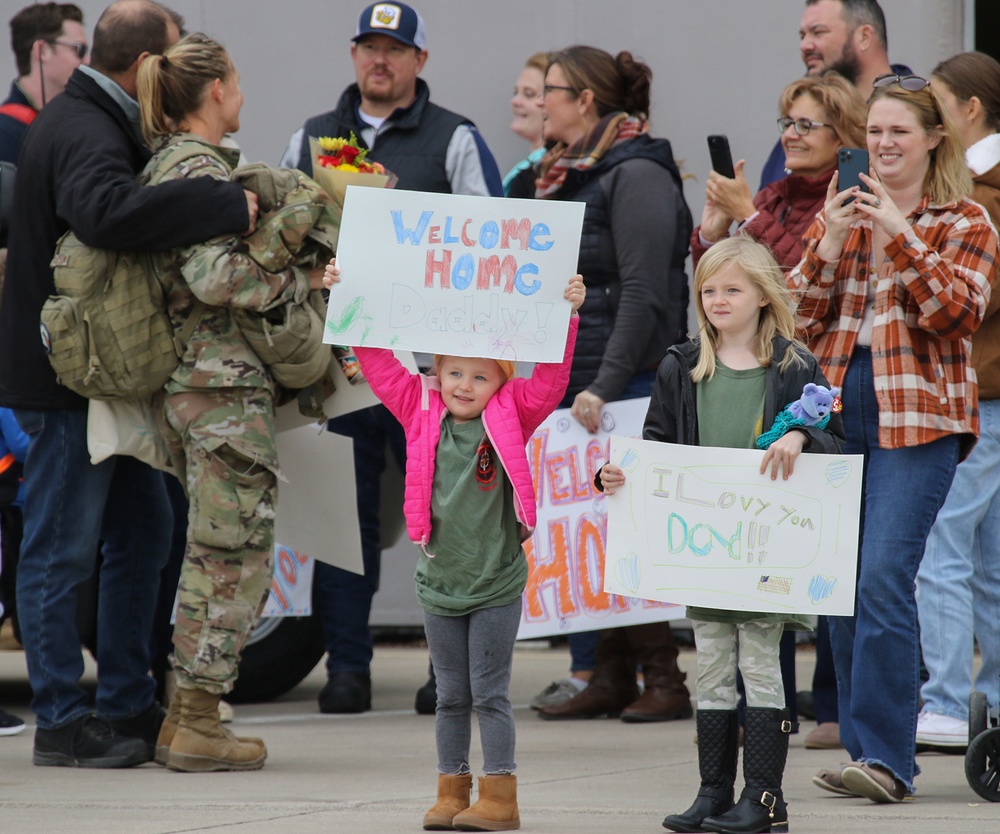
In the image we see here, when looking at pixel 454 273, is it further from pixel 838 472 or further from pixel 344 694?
pixel 344 694

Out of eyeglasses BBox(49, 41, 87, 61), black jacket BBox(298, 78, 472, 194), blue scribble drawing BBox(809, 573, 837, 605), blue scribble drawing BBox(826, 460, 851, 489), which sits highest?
eyeglasses BBox(49, 41, 87, 61)

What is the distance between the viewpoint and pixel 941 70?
232 inches

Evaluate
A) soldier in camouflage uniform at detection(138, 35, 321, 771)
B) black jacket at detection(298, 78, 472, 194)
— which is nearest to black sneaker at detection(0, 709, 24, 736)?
soldier in camouflage uniform at detection(138, 35, 321, 771)

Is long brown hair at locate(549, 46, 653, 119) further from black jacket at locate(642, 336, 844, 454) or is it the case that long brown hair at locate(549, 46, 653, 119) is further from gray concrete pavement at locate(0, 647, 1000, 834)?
gray concrete pavement at locate(0, 647, 1000, 834)

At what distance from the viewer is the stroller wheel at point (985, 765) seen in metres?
4.68

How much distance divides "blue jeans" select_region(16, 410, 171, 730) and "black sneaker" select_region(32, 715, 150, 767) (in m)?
0.04

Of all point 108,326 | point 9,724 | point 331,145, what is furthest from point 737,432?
point 9,724

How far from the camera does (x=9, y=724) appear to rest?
6.30 m

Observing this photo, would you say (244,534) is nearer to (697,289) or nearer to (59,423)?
(59,423)

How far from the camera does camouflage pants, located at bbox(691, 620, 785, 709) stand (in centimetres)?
430

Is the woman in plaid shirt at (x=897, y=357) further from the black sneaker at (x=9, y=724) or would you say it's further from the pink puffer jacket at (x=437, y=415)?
the black sneaker at (x=9, y=724)

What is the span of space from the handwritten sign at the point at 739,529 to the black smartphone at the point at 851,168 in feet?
2.81

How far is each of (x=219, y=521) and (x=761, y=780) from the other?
193 centimetres

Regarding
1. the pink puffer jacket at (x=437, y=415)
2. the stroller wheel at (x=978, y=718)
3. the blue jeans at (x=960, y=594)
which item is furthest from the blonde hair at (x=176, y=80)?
the stroller wheel at (x=978, y=718)
